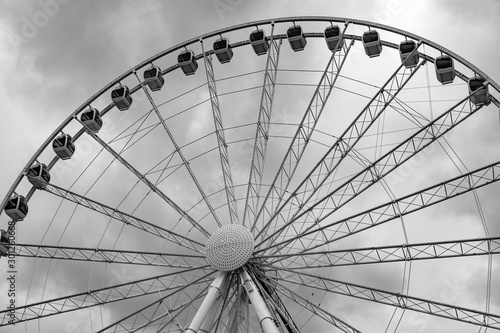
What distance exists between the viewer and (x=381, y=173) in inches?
1084

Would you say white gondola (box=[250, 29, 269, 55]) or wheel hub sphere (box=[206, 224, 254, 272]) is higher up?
white gondola (box=[250, 29, 269, 55])

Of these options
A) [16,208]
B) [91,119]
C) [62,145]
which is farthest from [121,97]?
[16,208]

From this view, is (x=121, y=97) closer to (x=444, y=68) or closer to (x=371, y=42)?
(x=371, y=42)

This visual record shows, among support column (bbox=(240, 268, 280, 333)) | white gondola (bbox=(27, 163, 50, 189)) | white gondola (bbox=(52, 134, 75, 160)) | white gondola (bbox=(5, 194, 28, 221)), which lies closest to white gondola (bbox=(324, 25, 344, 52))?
support column (bbox=(240, 268, 280, 333))

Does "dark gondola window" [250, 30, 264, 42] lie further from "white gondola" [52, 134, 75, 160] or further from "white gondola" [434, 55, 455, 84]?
"white gondola" [52, 134, 75, 160]

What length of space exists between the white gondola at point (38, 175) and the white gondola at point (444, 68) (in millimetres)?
20445

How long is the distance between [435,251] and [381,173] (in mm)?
3982

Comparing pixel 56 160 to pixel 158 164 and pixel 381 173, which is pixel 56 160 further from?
pixel 381 173

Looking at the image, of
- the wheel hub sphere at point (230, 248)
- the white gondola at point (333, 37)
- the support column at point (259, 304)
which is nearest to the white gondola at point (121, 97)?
the wheel hub sphere at point (230, 248)

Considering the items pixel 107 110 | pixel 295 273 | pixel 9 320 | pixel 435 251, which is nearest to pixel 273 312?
pixel 295 273

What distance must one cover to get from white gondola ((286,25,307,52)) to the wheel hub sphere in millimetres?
11083

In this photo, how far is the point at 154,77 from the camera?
35844mm

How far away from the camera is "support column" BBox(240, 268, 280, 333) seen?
986 inches

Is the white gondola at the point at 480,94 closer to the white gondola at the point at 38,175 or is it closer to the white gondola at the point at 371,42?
the white gondola at the point at 371,42
